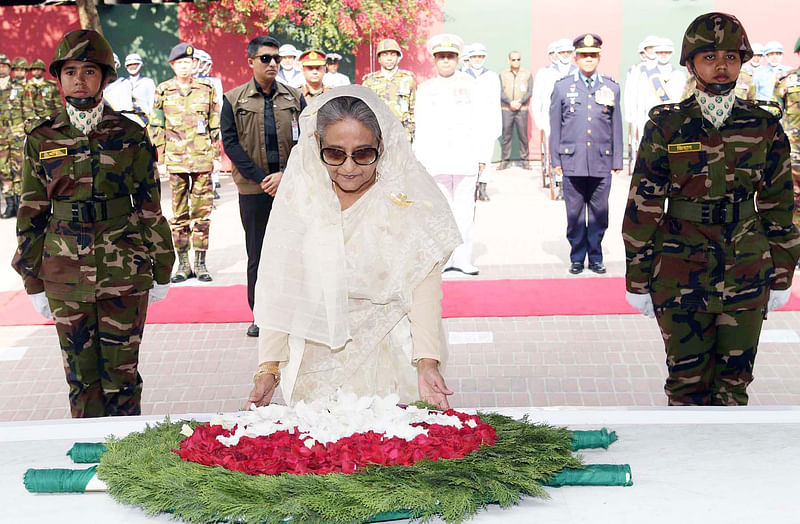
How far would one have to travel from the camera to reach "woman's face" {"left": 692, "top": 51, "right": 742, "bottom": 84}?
3.82m

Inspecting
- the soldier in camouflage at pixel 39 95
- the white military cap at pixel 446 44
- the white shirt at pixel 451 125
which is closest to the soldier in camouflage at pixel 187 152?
the white shirt at pixel 451 125

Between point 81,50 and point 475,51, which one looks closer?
point 81,50

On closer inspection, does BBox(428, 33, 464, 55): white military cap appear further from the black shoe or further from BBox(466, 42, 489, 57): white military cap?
BBox(466, 42, 489, 57): white military cap

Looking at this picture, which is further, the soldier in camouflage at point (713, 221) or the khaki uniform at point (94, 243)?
the khaki uniform at point (94, 243)

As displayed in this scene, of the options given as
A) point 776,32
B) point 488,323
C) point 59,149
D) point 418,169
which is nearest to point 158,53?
point 776,32

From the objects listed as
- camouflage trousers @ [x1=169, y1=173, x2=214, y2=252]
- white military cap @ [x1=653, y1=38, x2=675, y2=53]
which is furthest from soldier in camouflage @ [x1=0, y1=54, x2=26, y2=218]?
white military cap @ [x1=653, y1=38, x2=675, y2=53]

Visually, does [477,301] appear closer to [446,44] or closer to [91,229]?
[446,44]

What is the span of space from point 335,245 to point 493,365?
10.2 feet

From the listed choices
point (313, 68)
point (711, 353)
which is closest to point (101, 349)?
point (711, 353)

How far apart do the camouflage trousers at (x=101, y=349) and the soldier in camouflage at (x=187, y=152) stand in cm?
384

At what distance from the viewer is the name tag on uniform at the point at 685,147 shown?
12.6 ft

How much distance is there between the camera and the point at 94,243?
13.7ft

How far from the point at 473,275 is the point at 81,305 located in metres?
4.67

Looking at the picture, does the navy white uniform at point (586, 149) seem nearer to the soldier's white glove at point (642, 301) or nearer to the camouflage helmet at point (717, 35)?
the soldier's white glove at point (642, 301)
